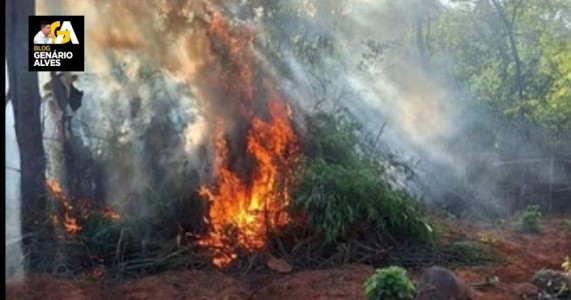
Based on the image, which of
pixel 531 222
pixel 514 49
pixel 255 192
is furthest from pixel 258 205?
pixel 514 49

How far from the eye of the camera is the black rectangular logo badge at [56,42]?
8.27 metres

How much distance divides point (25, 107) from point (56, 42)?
221 centimetres

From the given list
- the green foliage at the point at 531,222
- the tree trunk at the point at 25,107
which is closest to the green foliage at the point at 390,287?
the tree trunk at the point at 25,107

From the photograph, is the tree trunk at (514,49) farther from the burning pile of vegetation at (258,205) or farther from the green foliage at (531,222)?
Answer: the burning pile of vegetation at (258,205)

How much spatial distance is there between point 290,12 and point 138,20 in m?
4.53

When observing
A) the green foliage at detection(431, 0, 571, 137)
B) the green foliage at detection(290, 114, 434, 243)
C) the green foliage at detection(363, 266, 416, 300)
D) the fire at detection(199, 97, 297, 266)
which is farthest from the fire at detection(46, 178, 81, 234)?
the green foliage at detection(431, 0, 571, 137)

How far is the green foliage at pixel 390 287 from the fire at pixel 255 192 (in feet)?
8.82

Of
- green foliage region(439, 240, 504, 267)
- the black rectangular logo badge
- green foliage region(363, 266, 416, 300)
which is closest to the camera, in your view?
Result: green foliage region(363, 266, 416, 300)

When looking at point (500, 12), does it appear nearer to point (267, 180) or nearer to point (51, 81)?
point (267, 180)

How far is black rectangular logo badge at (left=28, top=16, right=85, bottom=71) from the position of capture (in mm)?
8266

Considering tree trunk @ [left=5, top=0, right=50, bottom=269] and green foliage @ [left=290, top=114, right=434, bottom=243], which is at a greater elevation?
tree trunk @ [left=5, top=0, right=50, bottom=269]

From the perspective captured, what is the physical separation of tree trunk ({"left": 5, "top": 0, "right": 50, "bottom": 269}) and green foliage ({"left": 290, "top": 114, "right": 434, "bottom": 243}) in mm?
4614

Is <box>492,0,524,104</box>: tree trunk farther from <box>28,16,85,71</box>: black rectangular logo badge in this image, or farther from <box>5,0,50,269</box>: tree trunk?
<box>5,0,50,269</box>: tree trunk

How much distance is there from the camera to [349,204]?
A: 918cm
